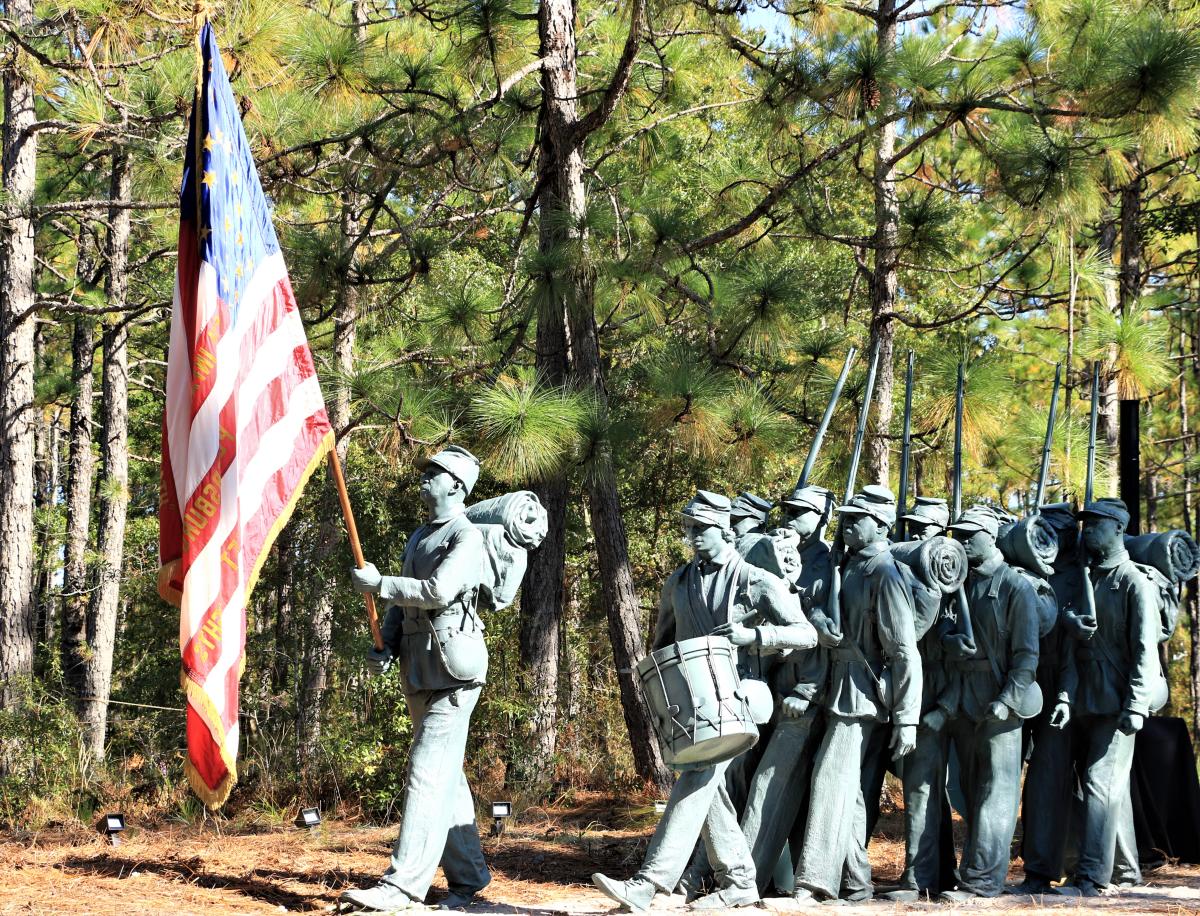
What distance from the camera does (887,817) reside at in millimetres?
11742

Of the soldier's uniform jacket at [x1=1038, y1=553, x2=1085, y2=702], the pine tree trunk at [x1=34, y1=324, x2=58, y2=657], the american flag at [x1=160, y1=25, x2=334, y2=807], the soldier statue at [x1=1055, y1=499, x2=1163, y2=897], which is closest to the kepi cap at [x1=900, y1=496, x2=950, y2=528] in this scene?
the soldier's uniform jacket at [x1=1038, y1=553, x2=1085, y2=702]

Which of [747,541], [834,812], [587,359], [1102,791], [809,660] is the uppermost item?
[587,359]

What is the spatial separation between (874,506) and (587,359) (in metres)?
4.03

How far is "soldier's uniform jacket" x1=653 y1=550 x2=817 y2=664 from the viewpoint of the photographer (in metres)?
7.81

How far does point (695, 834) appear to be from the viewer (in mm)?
7527

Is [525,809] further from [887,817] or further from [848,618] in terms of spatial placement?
[848,618]

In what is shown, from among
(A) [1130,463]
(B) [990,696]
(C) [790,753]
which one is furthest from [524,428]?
(A) [1130,463]

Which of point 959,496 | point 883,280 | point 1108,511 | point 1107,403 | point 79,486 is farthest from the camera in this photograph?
point 79,486

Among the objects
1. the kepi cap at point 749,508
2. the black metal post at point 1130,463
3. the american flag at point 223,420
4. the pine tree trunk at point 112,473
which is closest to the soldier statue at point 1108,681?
the black metal post at point 1130,463

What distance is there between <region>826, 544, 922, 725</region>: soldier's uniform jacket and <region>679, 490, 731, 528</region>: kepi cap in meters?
0.99

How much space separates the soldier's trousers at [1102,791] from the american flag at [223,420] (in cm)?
500

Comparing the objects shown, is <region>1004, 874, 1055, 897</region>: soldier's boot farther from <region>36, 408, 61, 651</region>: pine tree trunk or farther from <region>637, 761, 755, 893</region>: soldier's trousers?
<region>36, 408, 61, 651</region>: pine tree trunk

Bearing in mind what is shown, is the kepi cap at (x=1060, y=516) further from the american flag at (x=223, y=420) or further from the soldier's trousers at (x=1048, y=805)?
the american flag at (x=223, y=420)

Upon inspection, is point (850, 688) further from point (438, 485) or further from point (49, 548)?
point (49, 548)
